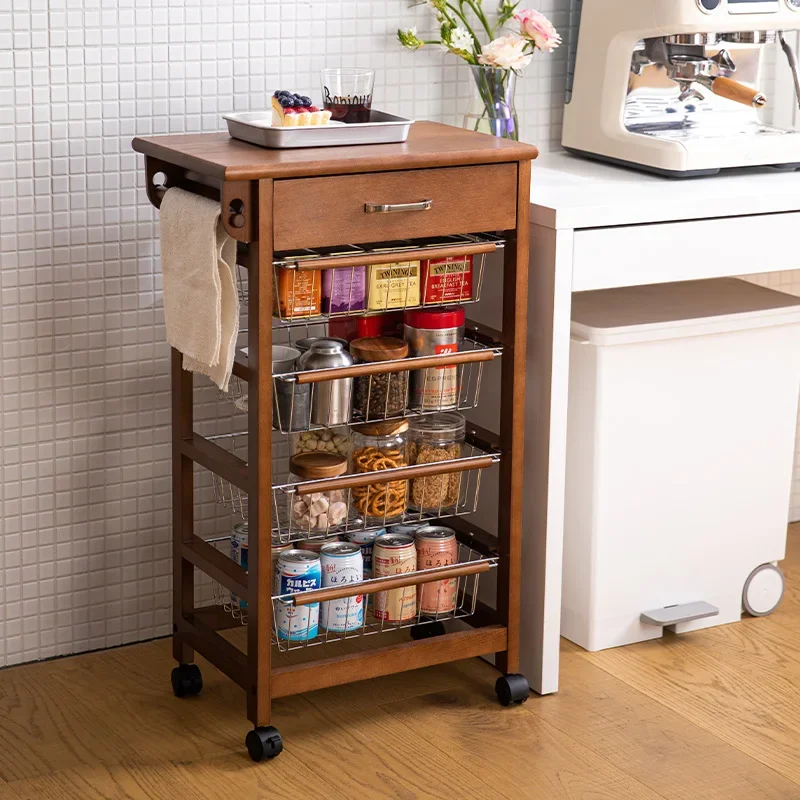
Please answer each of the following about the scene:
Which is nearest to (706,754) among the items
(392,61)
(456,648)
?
(456,648)

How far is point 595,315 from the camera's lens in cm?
251

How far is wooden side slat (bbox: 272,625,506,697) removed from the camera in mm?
2219

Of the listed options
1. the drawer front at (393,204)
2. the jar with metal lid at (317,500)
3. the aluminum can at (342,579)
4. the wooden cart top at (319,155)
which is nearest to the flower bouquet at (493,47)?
the wooden cart top at (319,155)

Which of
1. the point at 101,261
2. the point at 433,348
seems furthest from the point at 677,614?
the point at 101,261

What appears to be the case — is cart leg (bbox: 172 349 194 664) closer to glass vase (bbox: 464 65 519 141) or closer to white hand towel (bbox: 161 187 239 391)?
white hand towel (bbox: 161 187 239 391)

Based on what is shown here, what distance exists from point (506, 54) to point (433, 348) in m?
0.61

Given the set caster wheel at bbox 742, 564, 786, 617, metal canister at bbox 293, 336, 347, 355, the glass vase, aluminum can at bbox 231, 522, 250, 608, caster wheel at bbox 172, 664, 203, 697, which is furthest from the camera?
caster wheel at bbox 742, 564, 786, 617

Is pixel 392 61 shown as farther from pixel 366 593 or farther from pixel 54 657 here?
pixel 54 657

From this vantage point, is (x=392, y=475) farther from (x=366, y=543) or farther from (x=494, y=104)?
(x=494, y=104)

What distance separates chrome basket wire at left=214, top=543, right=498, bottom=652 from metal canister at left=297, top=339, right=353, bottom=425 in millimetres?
290

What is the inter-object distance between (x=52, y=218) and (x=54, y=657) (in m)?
0.84

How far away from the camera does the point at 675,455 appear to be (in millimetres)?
2566

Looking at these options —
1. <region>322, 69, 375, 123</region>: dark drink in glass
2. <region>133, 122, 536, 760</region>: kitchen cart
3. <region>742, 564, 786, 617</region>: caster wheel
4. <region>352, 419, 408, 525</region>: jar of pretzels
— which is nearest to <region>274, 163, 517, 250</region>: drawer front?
<region>133, 122, 536, 760</region>: kitchen cart

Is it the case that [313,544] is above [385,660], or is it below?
above
